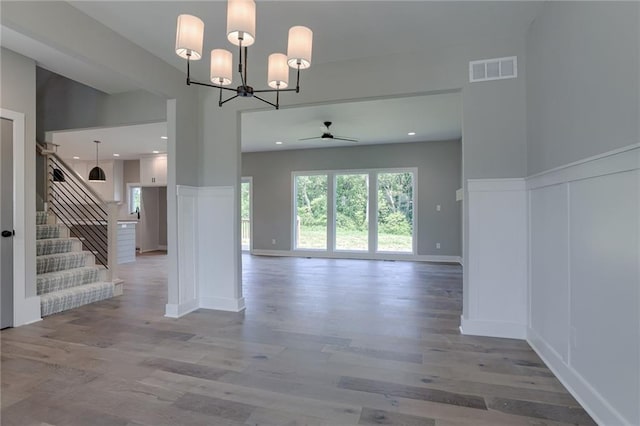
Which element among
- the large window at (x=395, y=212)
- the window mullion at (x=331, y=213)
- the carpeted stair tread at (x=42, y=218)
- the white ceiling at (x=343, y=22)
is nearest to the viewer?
the white ceiling at (x=343, y=22)

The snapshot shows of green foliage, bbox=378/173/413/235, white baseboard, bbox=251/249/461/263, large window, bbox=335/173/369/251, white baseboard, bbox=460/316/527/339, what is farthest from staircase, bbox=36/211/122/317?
green foliage, bbox=378/173/413/235

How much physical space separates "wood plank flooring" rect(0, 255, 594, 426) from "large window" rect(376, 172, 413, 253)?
387 cm

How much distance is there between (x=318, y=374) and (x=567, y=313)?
1.66 m

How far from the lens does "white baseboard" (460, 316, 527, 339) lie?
9.23ft

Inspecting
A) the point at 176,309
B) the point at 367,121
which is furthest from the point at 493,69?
the point at 176,309

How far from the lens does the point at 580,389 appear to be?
1.87 meters

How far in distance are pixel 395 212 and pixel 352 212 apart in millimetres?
1047

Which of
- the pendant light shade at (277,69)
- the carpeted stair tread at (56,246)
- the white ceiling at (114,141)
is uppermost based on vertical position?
the white ceiling at (114,141)

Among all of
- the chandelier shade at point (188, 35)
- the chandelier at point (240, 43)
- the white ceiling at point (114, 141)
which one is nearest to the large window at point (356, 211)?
the white ceiling at point (114, 141)

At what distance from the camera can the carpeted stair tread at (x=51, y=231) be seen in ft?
13.8

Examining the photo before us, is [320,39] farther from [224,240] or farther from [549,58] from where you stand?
[224,240]

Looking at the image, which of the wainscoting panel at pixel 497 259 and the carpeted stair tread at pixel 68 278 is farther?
the carpeted stair tread at pixel 68 278

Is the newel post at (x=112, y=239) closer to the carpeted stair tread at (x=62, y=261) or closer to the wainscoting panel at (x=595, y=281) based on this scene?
the carpeted stair tread at (x=62, y=261)

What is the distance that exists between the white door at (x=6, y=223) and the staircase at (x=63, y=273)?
1.22 feet
